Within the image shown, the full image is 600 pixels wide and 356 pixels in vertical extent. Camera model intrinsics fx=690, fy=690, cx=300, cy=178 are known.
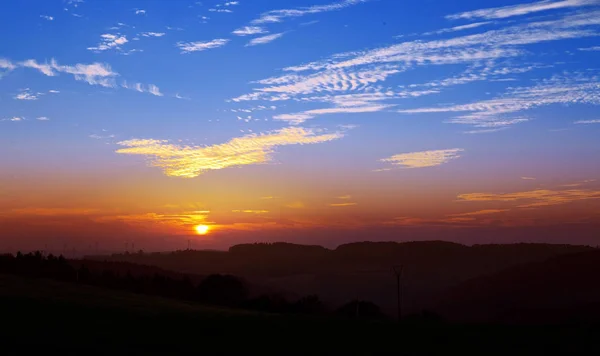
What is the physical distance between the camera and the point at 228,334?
1629 inches

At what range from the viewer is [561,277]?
16025cm

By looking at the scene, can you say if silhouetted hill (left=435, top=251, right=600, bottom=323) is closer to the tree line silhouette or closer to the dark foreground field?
the tree line silhouette

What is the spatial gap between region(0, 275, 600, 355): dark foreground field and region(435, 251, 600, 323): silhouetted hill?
243 ft

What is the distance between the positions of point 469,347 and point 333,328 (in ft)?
30.3

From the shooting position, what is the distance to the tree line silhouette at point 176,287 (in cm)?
8761

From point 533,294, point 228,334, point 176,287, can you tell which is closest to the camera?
point 228,334

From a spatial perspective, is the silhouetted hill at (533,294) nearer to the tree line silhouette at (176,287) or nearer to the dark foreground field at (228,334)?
the tree line silhouette at (176,287)

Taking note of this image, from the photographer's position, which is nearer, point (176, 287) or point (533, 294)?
point (176, 287)

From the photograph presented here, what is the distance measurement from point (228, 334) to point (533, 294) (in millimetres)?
127958

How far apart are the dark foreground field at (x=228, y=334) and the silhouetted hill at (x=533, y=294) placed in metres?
74.1

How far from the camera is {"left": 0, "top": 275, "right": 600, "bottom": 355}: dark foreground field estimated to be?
3584cm

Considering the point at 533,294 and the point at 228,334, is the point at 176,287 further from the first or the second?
the point at 533,294

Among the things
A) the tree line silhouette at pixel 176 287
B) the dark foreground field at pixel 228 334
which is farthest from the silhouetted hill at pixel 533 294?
the dark foreground field at pixel 228 334

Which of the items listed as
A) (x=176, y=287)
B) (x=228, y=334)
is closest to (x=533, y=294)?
(x=176, y=287)
